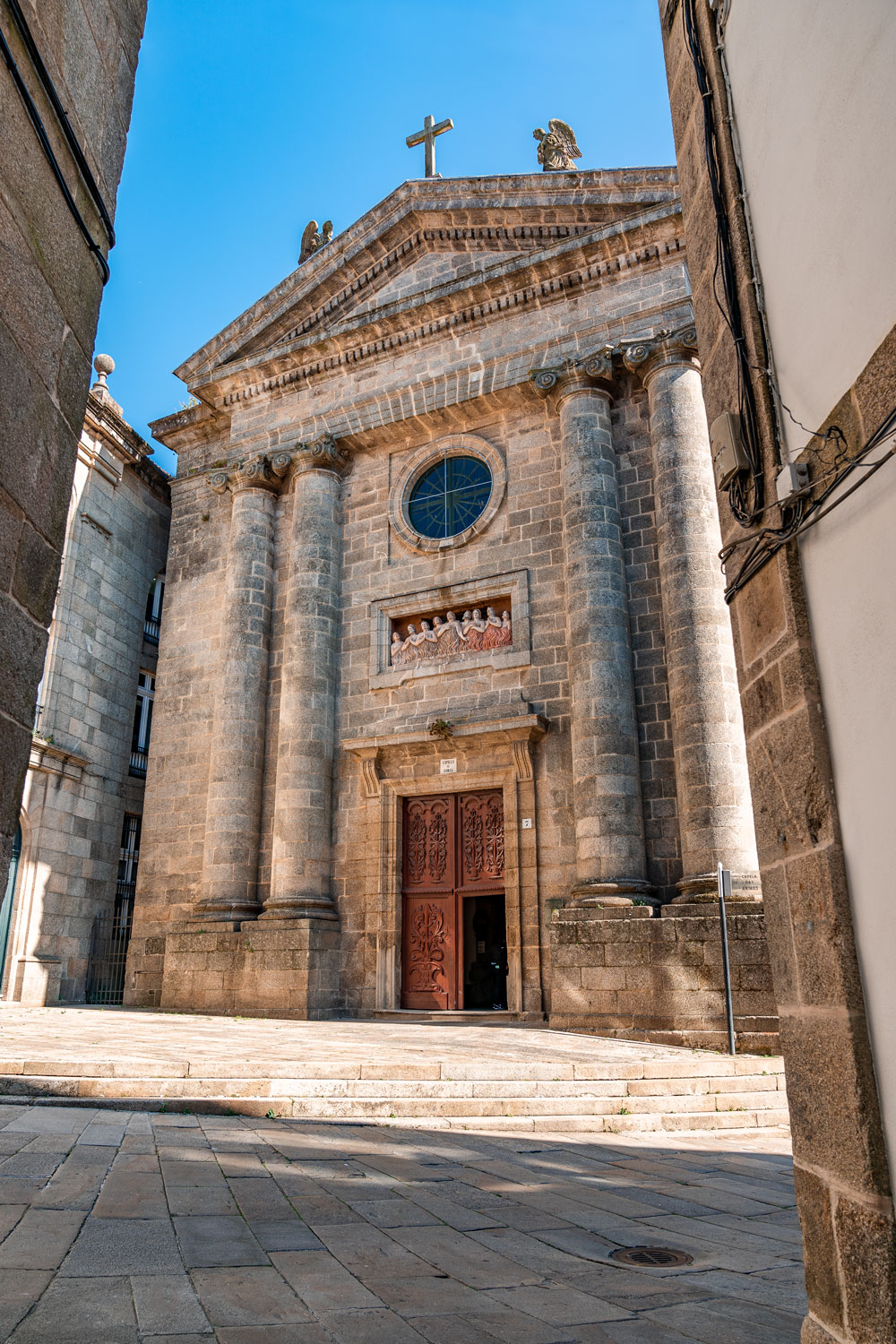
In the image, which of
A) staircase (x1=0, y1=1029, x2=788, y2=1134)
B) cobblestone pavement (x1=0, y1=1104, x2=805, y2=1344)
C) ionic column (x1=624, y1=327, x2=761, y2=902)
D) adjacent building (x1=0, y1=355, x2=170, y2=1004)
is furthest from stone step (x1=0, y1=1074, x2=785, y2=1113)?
adjacent building (x1=0, y1=355, x2=170, y2=1004)

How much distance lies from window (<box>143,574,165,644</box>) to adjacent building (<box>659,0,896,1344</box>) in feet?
57.4

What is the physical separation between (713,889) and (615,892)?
1226 mm

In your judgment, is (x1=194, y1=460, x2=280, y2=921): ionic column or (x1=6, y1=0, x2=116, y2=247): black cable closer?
(x1=6, y1=0, x2=116, y2=247): black cable

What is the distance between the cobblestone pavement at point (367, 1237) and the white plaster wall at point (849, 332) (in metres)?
1.41

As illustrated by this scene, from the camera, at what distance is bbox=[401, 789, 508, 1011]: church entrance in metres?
13.8

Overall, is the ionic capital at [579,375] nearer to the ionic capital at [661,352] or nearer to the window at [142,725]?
the ionic capital at [661,352]

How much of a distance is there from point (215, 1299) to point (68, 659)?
15.5 meters

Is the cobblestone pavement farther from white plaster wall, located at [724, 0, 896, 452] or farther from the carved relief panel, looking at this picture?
the carved relief panel

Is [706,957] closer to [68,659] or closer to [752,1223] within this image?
[752,1223]

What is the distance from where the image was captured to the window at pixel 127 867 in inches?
712

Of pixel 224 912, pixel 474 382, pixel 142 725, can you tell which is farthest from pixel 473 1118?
pixel 142 725

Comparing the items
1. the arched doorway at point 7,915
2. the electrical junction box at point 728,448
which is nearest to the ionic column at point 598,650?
the electrical junction box at point 728,448

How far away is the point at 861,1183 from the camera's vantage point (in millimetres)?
2850

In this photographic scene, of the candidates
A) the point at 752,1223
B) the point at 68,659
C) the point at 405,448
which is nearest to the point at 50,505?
the point at 752,1223
